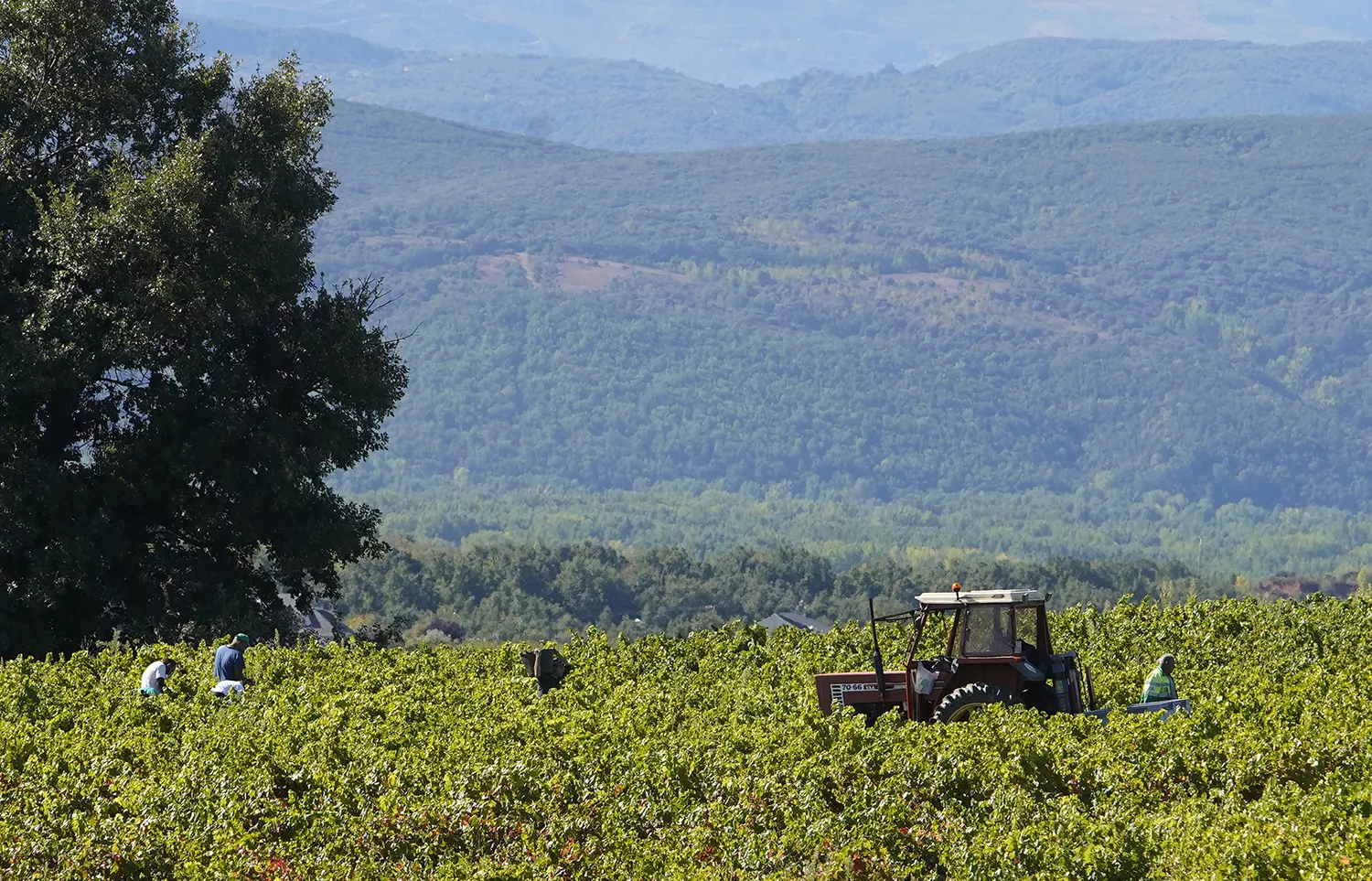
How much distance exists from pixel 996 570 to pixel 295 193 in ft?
390

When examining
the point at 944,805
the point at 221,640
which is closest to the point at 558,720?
the point at 944,805

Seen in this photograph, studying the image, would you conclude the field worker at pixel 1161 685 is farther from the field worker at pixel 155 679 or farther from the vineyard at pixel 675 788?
the field worker at pixel 155 679

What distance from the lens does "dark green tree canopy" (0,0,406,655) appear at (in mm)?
29750

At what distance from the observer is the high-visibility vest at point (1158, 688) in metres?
20.5

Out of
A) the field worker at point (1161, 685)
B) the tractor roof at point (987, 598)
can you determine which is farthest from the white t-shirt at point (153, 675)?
the field worker at point (1161, 685)

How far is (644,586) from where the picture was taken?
12594 cm

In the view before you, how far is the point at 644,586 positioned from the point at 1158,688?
106 meters

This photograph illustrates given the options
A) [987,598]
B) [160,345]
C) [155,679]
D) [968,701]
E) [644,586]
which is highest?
[160,345]

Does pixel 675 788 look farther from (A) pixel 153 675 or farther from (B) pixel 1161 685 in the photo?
(A) pixel 153 675

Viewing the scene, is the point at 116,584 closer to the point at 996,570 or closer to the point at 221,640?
the point at 221,640

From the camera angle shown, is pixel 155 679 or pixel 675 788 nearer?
pixel 675 788

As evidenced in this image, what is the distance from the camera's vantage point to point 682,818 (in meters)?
15.4

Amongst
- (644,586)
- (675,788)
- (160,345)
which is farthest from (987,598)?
(644,586)

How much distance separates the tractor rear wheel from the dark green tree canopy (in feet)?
49.0
